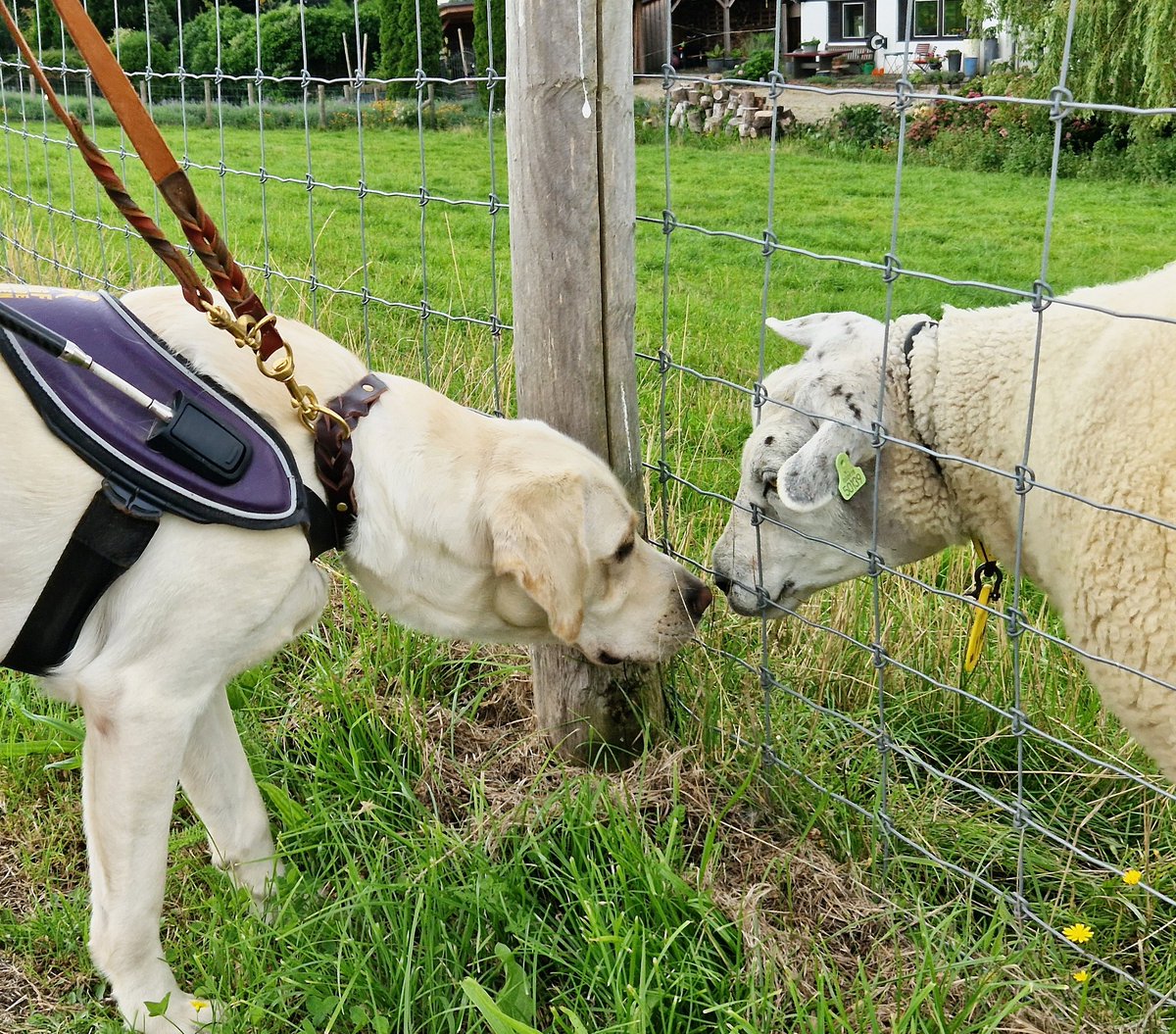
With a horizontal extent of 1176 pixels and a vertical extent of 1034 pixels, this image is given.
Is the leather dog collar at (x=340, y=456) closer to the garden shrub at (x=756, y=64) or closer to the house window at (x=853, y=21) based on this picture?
the house window at (x=853, y=21)

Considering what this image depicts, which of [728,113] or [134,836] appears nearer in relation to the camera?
[134,836]

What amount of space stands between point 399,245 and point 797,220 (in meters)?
4.52

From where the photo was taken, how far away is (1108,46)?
9.67m

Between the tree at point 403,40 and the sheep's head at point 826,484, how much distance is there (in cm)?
2139

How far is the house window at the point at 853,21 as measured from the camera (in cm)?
1092

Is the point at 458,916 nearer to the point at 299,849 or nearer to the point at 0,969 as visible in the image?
the point at 299,849

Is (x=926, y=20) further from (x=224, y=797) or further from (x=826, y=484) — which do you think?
(x=224, y=797)

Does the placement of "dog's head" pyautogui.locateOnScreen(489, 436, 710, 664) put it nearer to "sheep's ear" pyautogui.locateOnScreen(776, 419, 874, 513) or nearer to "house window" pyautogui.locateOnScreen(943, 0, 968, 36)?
"sheep's ear" pyautogui.locateOnScreen(776, 419, 874, 513)

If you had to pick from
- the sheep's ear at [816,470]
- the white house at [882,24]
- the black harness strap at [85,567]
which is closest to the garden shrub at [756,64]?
the white house at [882,24]

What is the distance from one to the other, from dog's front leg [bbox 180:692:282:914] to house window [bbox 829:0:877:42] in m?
9.48

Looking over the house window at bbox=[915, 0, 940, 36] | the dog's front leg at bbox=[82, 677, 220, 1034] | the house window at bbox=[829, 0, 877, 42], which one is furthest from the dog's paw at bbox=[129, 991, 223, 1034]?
the house window at bbox=[915, 0, 940, 36]

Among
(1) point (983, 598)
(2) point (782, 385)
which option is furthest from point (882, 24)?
(1) point (983, 598)

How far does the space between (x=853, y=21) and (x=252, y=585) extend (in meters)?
11.6

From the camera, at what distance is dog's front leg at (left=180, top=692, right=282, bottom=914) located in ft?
8.78
